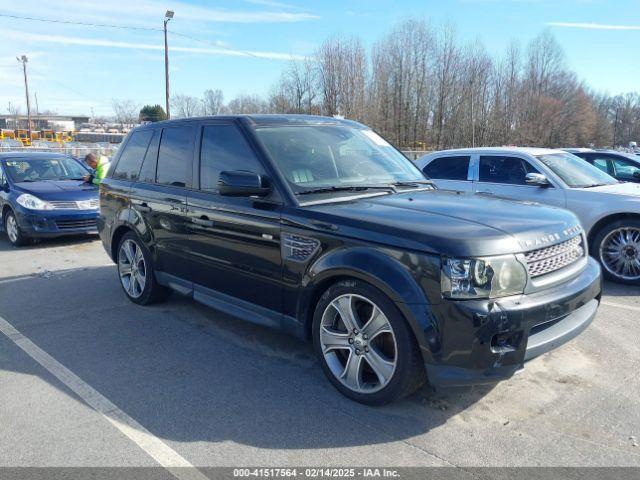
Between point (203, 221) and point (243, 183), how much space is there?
942 millimetres

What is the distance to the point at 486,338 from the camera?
2.89 metres

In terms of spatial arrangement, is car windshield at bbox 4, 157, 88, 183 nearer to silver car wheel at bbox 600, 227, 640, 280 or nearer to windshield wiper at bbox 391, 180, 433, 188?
windshield wiper at bbox 391, 180, 433, 188

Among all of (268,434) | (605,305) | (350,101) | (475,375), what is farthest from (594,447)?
(350,101)

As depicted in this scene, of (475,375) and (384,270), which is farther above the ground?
(384,270)

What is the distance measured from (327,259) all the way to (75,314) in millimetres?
3411

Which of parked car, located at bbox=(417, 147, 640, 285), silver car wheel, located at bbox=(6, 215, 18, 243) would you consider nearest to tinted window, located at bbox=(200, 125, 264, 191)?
parked car, located at bbox=(417, 147, 640, 285)

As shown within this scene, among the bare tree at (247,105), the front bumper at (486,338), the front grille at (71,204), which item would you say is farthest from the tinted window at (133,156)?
the bare tree at (247,105)

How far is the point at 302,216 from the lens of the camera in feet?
12.0

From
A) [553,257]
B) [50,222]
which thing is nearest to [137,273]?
[553,257]

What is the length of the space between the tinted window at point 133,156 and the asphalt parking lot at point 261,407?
175 cm

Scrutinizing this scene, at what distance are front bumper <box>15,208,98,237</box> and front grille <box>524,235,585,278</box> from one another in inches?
326

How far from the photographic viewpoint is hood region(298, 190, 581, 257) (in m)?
2.98

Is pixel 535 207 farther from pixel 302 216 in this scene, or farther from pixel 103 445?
pixel 103 445

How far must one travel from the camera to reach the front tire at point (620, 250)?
6504 millimetres
